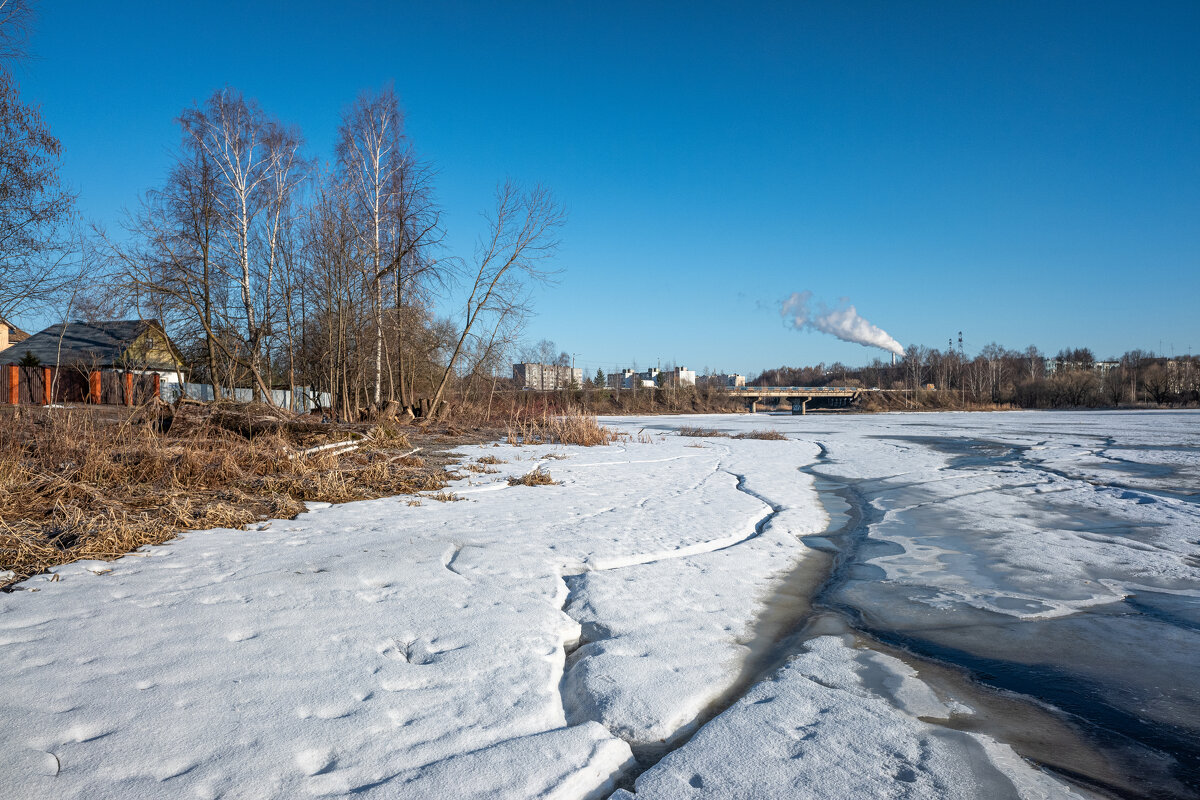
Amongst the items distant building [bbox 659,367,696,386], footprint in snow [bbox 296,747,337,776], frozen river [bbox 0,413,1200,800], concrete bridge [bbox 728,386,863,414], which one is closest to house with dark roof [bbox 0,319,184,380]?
frozen river [bbox 0,413,1200,800]

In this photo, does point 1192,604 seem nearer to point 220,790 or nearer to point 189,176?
point 220,790

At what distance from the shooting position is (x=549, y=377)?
51.9m

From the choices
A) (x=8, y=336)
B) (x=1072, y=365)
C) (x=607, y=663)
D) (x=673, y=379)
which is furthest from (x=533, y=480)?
(x=1072, y=365)

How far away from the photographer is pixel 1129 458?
12992 mm

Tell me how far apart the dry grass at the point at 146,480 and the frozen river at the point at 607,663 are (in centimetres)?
37

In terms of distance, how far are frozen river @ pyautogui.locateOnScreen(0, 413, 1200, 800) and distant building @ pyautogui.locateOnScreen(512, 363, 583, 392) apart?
37431 mm

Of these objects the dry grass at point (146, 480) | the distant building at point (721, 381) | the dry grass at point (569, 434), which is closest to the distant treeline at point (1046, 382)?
the distant building at point (721, 381)

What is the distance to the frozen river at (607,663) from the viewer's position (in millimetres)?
2221

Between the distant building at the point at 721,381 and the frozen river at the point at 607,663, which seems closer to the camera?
the frozen river at the point at 607,663

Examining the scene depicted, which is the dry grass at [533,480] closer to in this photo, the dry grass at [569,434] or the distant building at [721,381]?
the dry grass at [569,434]

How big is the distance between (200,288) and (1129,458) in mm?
21683

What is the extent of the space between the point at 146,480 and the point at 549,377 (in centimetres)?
4519

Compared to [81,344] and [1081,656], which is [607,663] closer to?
[1081,656]

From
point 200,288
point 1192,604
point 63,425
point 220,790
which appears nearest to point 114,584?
point 220,790
